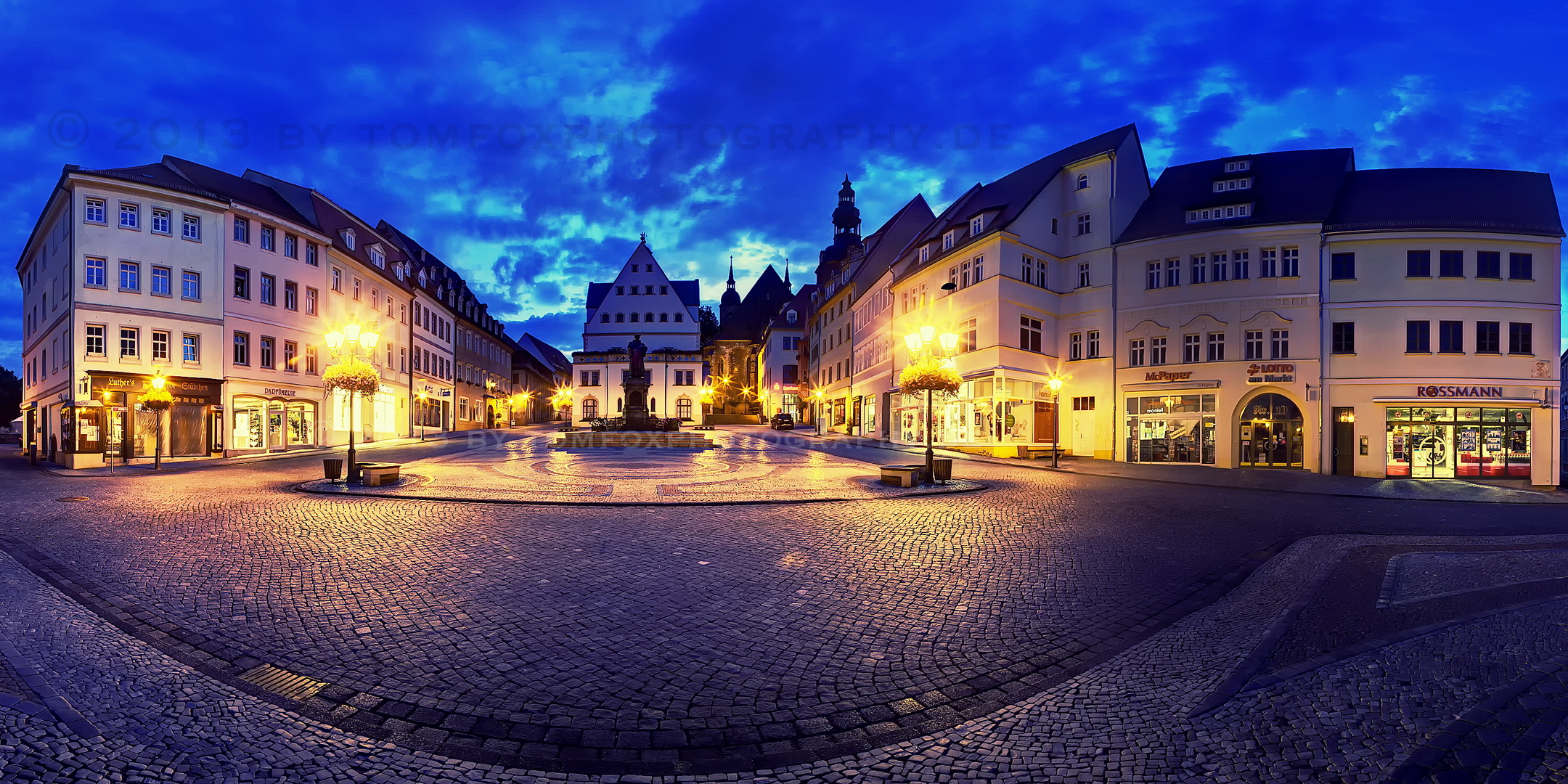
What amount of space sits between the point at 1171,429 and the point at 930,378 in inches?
579

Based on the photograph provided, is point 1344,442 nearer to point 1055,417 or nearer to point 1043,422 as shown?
Answer: point 1043,422

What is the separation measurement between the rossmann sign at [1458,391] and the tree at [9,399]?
342 ft

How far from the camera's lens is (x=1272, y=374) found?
28016 mm

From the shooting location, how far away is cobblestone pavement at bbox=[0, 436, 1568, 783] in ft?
12.1

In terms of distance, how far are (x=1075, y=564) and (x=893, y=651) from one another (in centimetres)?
416

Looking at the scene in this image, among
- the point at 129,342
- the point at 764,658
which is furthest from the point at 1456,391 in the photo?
the point at 129,342

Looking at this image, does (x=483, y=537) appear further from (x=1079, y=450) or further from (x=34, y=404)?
(x=34, y=404)

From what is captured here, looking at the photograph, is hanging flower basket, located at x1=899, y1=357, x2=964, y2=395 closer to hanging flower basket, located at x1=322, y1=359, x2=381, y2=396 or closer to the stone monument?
hanging flower basket, located at x1=322, y1=359, x2=381, y2=396

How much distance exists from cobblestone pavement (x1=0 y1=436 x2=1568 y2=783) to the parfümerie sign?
20451 millimetres

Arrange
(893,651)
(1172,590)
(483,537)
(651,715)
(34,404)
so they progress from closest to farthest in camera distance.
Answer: (651,715)
(893,651)
(1172,590)
(483,537)
(34,404)

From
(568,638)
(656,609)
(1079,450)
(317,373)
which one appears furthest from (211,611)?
(317,373)

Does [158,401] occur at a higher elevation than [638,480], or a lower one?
higher

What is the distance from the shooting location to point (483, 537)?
390 inches

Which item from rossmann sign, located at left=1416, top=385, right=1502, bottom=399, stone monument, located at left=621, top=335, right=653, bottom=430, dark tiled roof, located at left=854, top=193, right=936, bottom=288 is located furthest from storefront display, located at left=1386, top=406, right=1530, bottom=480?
stone monument, located at left=621, top=335, right=653, bottom=430
